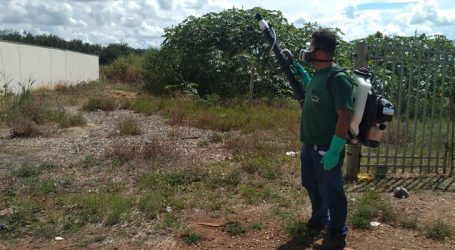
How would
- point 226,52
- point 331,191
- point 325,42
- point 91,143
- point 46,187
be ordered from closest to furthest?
point 325,42 → point 331,191 → point 46,187 → point 91,143 → point 226,52

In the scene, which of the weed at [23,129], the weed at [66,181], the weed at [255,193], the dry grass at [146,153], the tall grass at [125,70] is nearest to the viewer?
the weed at [255,193]

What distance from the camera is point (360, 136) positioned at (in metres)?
3.83

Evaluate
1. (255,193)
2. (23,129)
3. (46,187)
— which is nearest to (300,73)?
(255,193)

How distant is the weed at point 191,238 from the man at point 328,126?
1.10 meters

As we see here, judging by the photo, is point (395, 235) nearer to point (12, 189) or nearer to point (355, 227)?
point (355, 227)

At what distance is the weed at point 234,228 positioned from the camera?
4445mm

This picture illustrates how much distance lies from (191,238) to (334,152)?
5.11 feet

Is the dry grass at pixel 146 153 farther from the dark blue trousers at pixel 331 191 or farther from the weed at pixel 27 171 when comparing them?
the dark blue trousers at pixel 331 191

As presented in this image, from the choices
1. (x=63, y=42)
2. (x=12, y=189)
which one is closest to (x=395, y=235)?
(x=12, y=189)

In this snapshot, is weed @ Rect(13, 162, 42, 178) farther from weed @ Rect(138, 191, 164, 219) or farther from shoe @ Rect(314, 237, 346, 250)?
shoe @ Rect(314, 237, 346, 250)

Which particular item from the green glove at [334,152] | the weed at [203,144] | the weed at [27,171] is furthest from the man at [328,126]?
the weed at [203,144]

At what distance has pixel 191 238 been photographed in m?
4.29

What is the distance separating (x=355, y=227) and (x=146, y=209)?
83.1 inches

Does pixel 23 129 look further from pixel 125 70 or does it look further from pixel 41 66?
pixel 125 70
